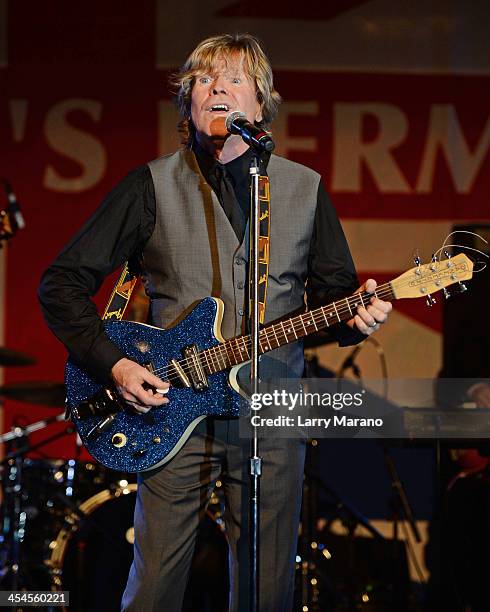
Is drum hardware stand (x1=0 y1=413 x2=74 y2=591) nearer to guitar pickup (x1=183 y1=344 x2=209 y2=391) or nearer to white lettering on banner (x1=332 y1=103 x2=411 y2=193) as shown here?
guitar pickup (x1=183 y1=344 x2=209 y2=391)

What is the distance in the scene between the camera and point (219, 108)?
3.16 meters

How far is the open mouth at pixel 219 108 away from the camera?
10.4 feet

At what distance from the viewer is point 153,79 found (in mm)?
5895

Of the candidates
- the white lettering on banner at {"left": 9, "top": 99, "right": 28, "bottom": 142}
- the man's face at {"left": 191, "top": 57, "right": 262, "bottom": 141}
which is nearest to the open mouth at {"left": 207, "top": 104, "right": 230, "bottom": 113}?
the man's face at {"left": 191, "top": 57, "right": 262, "bottom": 141}

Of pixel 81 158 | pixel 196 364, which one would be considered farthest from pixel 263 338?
pixel 81 158

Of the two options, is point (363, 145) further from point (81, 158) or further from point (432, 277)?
point (432, 277)

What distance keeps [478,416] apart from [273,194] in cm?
144

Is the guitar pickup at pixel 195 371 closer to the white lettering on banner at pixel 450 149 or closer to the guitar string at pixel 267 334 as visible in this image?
the guitar string at pixel 267 334

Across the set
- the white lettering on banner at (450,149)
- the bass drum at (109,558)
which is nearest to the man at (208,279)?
the bass drum at (109,558)

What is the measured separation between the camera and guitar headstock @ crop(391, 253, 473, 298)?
10.1 ft

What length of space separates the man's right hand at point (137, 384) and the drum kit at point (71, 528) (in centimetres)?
175

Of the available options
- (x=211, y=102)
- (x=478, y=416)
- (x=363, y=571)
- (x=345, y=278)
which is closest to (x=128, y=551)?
(x=363, y=571)

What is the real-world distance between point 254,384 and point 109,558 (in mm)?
2414

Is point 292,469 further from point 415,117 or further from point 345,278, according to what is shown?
point 415,117
